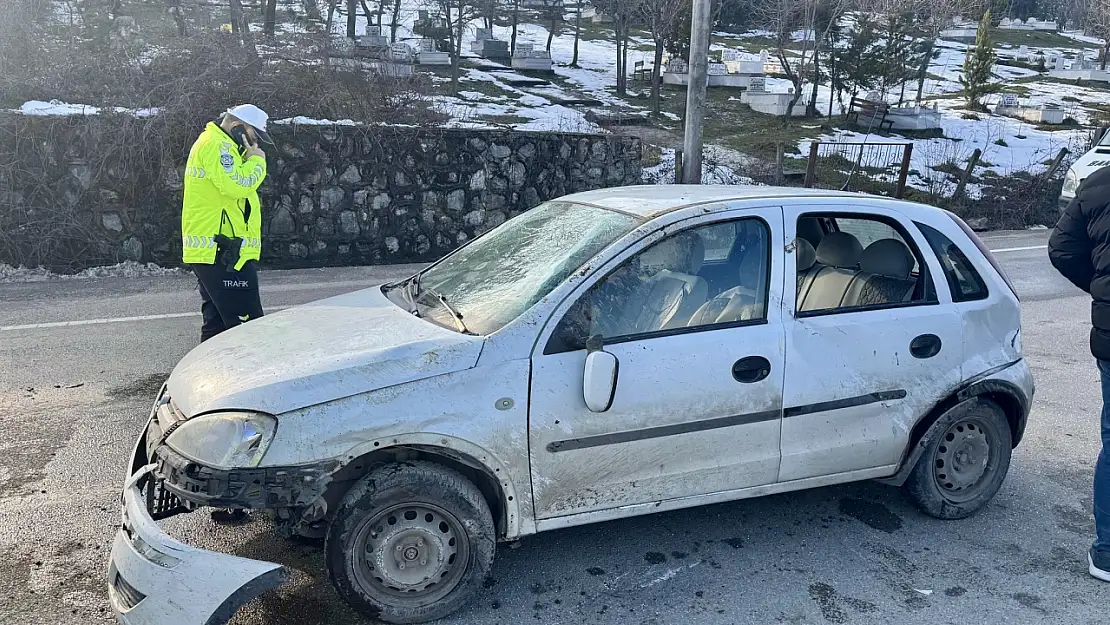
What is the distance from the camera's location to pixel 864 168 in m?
16.1

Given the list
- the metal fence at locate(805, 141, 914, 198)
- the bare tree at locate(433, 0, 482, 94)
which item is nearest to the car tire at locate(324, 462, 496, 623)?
the metal fence at locate(805, 141, 914, 198)

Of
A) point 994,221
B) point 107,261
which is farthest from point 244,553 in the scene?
point 994,221

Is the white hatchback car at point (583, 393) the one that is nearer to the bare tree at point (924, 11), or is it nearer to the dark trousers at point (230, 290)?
the dark trousers at point (230, 290)

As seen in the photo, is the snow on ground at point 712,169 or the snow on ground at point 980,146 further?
the snow on ground at point 980,146

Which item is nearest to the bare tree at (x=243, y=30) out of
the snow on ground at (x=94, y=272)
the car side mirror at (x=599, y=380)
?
the snow on ground at (x=94, y=272)

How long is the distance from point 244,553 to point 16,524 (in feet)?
3.60

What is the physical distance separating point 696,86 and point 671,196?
8.17 m

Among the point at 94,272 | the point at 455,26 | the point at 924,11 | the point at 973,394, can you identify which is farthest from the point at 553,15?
the point at 973,394

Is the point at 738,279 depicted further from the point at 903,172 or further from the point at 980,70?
the point at 980,70

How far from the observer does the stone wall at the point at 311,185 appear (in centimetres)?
912

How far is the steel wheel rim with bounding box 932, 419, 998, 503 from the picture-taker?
12.9 ft

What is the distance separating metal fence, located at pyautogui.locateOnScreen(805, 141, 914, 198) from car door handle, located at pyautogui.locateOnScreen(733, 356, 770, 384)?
1322 cm

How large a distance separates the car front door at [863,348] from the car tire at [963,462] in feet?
0.62

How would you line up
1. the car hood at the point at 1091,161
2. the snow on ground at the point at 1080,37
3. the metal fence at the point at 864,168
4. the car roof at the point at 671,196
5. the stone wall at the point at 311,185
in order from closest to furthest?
the car roof at the point at 671,196, the stone wall at the point at 311,185, the car hood at the point at 1091,161, the metal fence at the point at 864,168, the snow on ground at the point at 1080,37
